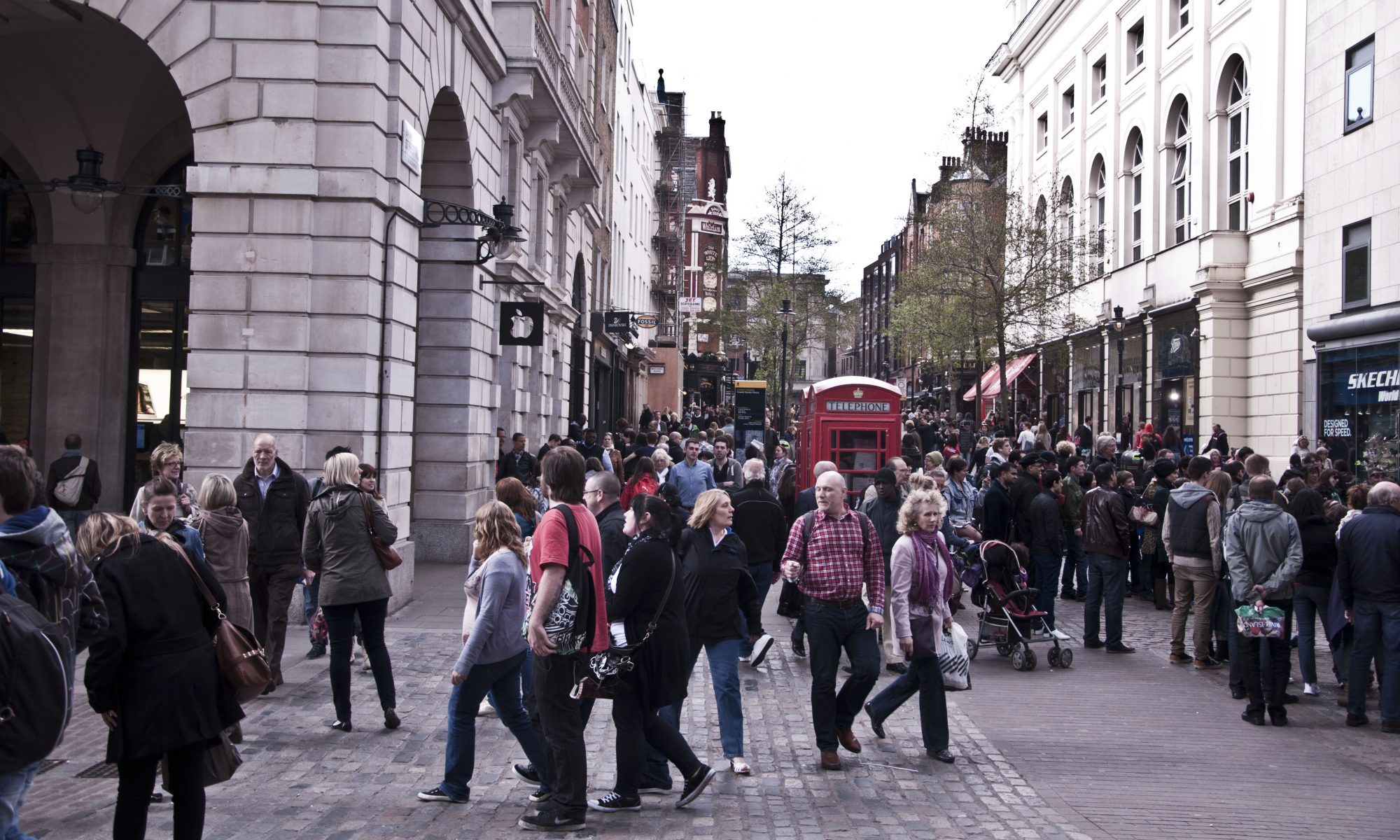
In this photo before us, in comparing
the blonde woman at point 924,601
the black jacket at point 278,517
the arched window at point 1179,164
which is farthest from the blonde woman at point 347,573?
the arched window at point 1179,164

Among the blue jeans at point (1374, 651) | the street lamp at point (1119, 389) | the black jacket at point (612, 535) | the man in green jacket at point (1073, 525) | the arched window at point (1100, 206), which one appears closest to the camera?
the black jacket at point (612, 535)

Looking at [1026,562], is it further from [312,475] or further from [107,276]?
[107,276]

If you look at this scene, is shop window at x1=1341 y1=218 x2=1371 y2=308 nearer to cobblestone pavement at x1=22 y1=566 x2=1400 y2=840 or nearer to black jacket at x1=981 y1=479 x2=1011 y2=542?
black jacket at x1=981 y1=479 x2=1011 y2=542

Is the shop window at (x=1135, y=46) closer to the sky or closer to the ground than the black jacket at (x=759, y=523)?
closer to the sky

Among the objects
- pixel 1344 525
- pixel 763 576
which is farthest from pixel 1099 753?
pixel 763 576

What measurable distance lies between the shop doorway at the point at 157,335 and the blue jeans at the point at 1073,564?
11712mm

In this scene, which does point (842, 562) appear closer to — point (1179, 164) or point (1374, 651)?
point (1374, 651)

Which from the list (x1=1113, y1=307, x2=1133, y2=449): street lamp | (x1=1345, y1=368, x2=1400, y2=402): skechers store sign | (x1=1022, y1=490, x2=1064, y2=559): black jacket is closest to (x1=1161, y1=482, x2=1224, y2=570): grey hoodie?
(x1=1022, y1=490, x2=1064, y2=559): black jacket

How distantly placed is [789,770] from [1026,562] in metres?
5.11

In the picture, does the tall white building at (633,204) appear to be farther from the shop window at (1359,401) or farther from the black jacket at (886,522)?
the black jacket at (886,522)

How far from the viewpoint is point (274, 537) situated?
30.8 feet

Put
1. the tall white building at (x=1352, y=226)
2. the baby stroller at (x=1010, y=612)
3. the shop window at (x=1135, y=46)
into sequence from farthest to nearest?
1. the shop window at (x=1135, y=46)
2. the tall white building at (x=1352, y=226)
3. the baby stroller at (x=1010, y=612)

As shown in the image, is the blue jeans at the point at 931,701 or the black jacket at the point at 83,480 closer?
the blue jeans at the point at 931,701

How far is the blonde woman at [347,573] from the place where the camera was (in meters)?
8.06
